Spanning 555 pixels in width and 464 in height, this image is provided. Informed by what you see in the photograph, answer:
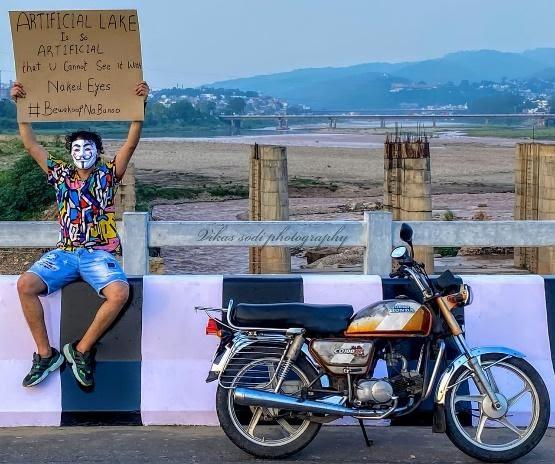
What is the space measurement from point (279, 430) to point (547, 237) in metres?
3.17

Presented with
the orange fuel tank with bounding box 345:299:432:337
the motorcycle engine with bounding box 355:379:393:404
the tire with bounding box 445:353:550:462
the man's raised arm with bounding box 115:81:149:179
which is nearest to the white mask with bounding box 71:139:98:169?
the man's raised arm with bounding box 115:81:149:179

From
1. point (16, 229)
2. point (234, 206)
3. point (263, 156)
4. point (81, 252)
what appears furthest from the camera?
point (234, 206)

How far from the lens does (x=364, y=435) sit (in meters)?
6.14

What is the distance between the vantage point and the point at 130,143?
686cm

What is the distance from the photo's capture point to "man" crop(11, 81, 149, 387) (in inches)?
254

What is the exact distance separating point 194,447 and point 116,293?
1.05m

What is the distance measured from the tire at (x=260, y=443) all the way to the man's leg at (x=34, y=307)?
4.18ft

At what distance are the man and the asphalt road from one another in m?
0.39

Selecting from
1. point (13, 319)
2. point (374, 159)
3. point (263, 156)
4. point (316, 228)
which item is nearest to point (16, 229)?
point (13, 319)

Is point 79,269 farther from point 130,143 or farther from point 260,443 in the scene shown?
point 260,443

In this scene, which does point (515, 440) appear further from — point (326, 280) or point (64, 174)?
point (64, 174)

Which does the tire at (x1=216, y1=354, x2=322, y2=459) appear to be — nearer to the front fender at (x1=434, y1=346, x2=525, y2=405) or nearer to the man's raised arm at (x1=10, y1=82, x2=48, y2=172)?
the front fender at (x1=434, y1=346, x2=525, y2=405)

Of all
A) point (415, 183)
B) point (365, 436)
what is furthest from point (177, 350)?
point (415, 183)

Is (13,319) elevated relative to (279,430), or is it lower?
elevated
